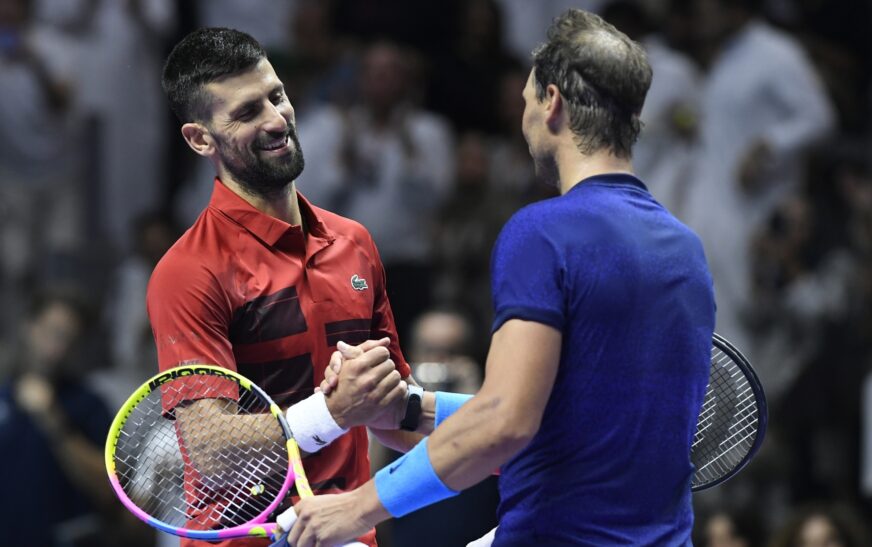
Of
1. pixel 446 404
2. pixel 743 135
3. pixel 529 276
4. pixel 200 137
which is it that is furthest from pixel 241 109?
pixel 743 135

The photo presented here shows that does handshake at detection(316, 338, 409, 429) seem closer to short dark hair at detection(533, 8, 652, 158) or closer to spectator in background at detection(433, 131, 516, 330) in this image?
short dark hair at detection(533, 8, 652, 158)

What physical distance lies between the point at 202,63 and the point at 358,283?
0.71 metres

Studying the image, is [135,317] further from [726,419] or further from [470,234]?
[726,419]

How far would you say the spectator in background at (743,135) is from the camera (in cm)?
849

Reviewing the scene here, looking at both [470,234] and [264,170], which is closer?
[264,170]

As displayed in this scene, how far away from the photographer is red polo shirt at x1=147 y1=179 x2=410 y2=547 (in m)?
3.81

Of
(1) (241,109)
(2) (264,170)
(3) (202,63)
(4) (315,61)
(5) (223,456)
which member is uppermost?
(3) (202,63)

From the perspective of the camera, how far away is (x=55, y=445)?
8.16 metres

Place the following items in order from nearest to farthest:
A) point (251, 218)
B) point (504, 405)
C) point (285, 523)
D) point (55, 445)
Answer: point (504, 405)
point (285, 523)
point (251, 218)
point (55, 445)

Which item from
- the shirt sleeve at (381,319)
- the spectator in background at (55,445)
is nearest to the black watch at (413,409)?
the shirt sleeve at (381,319)

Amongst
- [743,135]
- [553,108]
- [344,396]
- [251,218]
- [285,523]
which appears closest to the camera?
[553,108]

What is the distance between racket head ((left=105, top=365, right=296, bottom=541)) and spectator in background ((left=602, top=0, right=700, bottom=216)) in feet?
17.2

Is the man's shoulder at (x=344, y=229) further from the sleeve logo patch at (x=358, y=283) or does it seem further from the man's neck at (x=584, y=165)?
the man's neck at (x=584, y=165)

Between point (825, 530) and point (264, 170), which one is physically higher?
point (264, 170)
